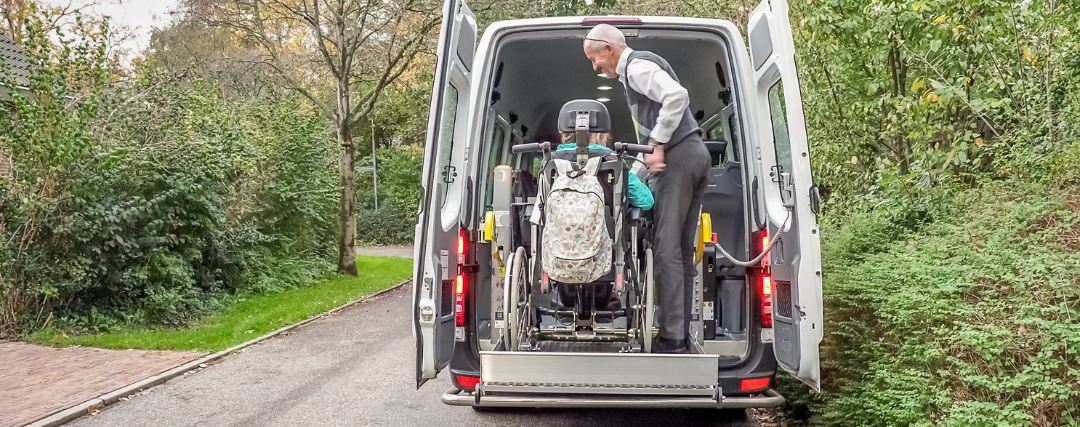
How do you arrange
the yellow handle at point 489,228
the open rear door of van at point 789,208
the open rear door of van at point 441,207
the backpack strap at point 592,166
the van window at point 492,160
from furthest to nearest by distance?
the van window at point 492,160
the yellow handle at point 489,228
the backpack strap at point 592,166
the open rear door of van at point 441,207
the open rear door of van at point 789,208

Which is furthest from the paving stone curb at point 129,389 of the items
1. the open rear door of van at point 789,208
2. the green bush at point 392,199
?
the green bush at point 392,199

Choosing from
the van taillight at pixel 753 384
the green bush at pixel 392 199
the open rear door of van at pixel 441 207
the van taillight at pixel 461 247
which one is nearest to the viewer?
the open rear door of van at pixel 441 207

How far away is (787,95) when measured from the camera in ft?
12.5

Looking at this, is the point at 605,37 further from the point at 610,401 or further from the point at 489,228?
the point at 610,401

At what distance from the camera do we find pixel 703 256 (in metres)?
4.75

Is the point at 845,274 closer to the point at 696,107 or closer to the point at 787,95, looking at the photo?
the point at 787,95

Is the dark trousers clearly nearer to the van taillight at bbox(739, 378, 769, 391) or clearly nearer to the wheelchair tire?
the van taillight at bbox(739, 378, 769, 391)

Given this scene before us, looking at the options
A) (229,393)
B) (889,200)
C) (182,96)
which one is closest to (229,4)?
(182,96)

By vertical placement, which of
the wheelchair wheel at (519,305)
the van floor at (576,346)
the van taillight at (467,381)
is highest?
the wheelchair wheel at (519,305)

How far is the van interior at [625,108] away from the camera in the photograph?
475cm

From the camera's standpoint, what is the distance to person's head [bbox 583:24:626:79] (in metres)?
4.55

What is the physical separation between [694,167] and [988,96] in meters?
3.54

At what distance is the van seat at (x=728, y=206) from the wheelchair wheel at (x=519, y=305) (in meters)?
1.23

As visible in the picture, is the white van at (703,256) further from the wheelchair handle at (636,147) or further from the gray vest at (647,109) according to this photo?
the wheelchair handle at (636,147)
